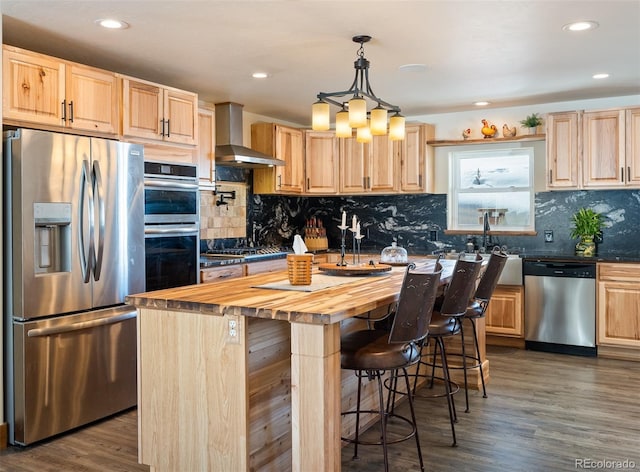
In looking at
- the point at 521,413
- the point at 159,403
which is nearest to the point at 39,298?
the point at 159,403

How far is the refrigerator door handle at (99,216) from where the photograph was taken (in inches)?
138

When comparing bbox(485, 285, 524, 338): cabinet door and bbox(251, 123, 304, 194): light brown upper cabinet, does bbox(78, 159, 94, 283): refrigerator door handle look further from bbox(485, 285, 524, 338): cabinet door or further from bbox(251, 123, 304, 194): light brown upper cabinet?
bbox(485, 285, 524, 338): cabinet door

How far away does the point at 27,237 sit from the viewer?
10.4 feet

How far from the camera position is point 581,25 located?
336 centimetres

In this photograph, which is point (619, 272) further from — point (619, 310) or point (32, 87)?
point (32, 87)

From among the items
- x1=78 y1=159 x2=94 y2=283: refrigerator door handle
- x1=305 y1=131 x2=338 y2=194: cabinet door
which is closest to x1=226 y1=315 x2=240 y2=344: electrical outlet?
x1=78 y1=159 x2=94 y2=283: refrigerator door handle

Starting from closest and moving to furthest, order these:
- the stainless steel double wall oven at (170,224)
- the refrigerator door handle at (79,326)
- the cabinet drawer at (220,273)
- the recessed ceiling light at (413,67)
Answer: the refrigerator door handle at (79,326) → the stainless steel double wall oven at (170,224) → the recessed ceiling light at (413,67) → the cabinet drawer at (220,273)

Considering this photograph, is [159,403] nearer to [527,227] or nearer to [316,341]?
[316,341]

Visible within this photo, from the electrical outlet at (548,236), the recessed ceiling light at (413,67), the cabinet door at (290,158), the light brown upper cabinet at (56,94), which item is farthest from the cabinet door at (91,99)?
the electrical outlet at (548,236)

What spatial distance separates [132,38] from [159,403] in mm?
2263

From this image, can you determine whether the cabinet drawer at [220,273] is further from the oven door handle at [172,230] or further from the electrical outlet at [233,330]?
the electrical outlet at [233,330]

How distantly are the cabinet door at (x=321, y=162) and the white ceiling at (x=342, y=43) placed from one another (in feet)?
3.90

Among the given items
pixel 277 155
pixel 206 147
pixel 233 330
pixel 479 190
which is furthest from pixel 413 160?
pixel 233 330

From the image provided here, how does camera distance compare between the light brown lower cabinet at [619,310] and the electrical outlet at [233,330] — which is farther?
the light brown lower cabinet at [619,310]
